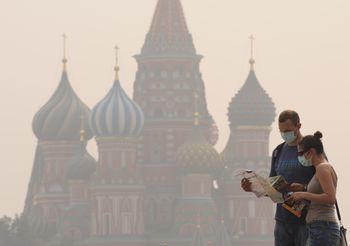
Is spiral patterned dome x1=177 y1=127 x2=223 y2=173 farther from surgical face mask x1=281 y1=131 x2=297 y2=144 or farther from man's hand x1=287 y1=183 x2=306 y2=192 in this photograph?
man's hand x1=287 y1=183 x2=306 y2=192

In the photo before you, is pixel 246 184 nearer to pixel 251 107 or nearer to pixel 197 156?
pixel 197 156

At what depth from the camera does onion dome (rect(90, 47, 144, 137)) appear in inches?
4616

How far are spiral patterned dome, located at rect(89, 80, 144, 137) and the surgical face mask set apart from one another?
→ 101 m

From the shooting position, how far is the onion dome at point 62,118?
121250 mm

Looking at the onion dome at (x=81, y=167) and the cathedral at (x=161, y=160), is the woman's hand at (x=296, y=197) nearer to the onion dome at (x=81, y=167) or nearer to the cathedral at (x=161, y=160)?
the cathedral at (x=161, y=160)

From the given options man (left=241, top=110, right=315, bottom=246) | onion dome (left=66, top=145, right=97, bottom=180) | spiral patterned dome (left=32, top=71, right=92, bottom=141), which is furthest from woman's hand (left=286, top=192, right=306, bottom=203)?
spiral patterned dome (left=32, top=71, right=92, bottom=141)

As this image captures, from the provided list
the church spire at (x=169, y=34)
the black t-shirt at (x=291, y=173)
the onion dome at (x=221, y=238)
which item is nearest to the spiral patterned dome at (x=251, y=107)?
the church spire at (x=169, y=34)

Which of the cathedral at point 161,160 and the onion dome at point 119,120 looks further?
the onion dome at point 119,120

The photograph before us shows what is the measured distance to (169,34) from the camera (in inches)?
4717

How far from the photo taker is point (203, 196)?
115812 mm

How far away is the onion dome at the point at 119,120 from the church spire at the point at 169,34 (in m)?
3.11

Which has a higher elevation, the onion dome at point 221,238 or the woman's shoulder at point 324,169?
the onion dome at point 221,238

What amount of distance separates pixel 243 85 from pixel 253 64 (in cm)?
250

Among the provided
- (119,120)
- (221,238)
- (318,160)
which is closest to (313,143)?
(318,160)
